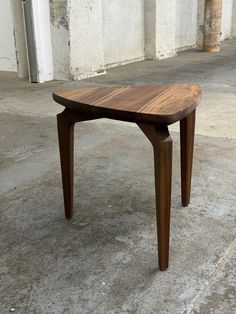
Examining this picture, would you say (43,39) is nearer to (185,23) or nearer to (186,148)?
(186,148)

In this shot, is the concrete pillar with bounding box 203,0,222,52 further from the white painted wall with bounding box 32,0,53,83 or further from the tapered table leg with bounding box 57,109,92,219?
the tapered table leg with bounding box 57,109,92,219

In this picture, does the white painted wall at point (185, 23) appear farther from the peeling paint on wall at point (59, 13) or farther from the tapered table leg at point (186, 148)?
the tapered table leg at point (186, 148)

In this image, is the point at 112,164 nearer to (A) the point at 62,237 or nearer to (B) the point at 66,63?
(A) the point at 62,237

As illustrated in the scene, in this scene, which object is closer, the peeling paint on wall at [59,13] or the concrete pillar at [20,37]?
the peeling paint on wall at [59,13]

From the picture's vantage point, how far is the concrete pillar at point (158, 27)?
23.1 ft

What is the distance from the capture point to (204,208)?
1.95 m

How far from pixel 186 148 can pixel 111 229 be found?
0.48 m

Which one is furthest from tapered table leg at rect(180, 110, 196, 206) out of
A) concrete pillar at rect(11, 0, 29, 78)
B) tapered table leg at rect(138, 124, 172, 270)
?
concrete pillar at rect(11, 0, 29, 78)

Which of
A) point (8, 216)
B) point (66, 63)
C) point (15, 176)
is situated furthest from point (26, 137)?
point (66, 63)

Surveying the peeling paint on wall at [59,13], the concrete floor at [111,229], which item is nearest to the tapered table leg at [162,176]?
the concrete floor at [111,229]

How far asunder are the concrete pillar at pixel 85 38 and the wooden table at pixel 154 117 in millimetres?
3867

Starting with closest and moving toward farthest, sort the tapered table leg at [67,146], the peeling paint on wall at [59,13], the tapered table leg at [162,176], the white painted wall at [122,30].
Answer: the tapered table leg at [162,176] → the tapered table leg at [67,146] → the peeling paint on wall at [59,13] → the white painted wall at [122,30]

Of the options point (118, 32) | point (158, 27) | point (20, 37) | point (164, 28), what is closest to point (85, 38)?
point (20, 37)

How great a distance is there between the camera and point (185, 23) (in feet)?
29.2
